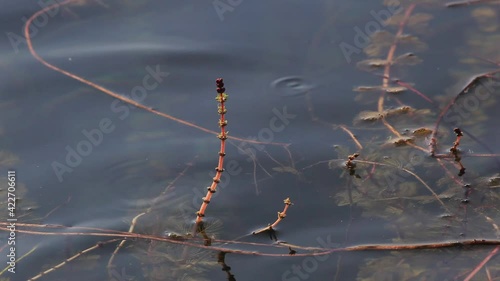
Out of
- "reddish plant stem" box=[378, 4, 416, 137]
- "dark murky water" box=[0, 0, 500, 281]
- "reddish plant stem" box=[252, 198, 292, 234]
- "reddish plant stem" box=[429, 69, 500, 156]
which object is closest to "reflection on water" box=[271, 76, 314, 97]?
"dark murky water" box=[0, 0, 500, 281]

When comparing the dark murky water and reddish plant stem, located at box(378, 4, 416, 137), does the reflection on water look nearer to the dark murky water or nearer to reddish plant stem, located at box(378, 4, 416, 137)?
the dark murky water

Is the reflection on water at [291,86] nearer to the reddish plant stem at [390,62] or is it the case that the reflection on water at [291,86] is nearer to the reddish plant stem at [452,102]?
the reddish plant stem at [390,62]

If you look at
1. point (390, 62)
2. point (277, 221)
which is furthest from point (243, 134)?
point (390, 62)

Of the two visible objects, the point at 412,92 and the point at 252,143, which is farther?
the point at 412,92

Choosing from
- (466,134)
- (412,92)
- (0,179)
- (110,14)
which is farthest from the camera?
(110,14)

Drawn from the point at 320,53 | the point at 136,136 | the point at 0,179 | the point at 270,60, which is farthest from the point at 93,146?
the point at 320,53

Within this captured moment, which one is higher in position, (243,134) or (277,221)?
(243,134)

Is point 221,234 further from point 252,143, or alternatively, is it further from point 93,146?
point 93,146

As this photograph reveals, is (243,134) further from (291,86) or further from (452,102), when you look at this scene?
(452,102)
